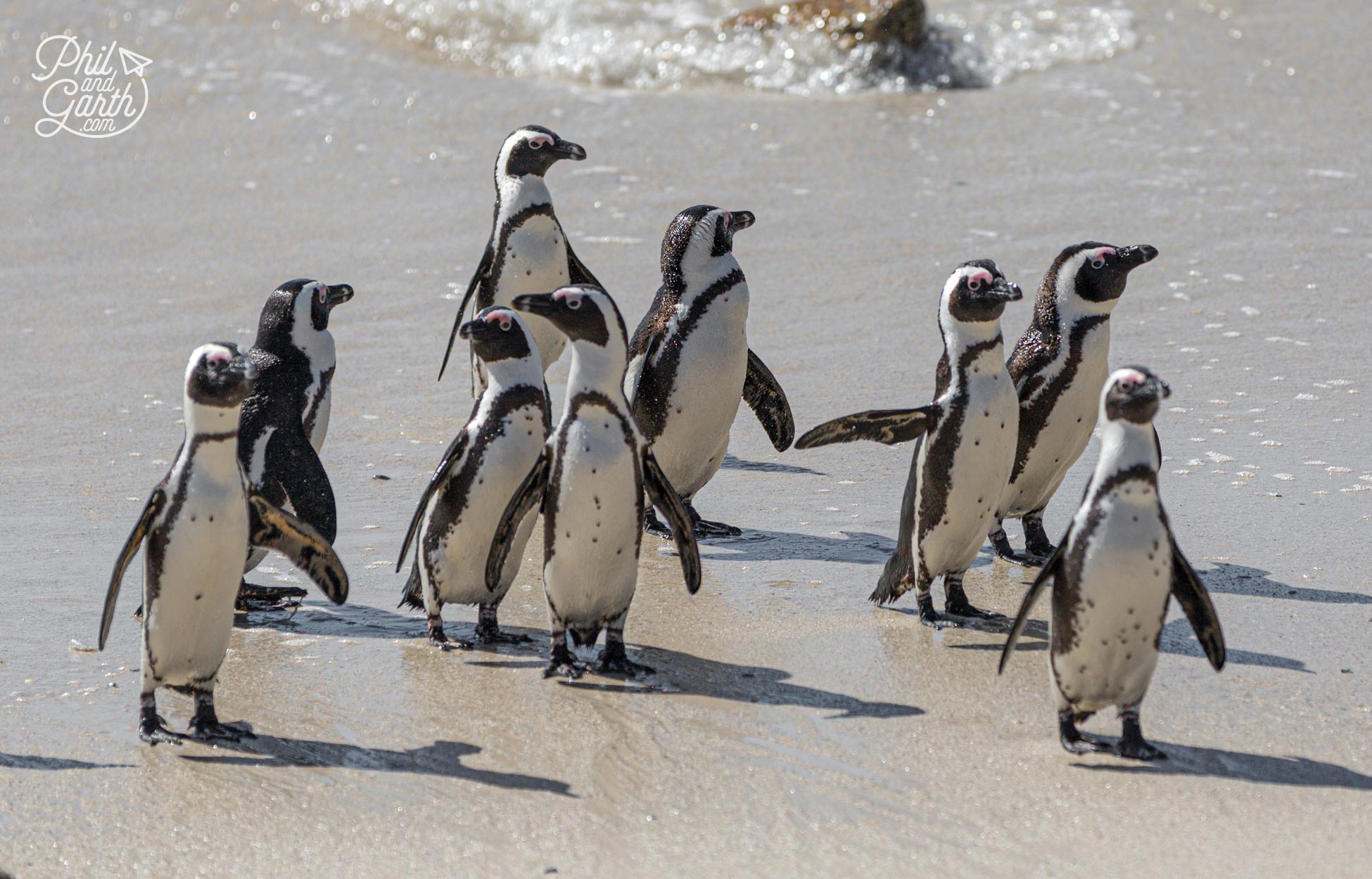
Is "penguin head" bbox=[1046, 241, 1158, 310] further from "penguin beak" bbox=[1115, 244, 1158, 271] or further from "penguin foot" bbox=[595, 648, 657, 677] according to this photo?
"penguin foot" bbox=[595, 648, 657, 677]

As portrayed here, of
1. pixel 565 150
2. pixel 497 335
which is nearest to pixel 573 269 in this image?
pixel 565 150

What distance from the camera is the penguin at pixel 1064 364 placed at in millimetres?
4680

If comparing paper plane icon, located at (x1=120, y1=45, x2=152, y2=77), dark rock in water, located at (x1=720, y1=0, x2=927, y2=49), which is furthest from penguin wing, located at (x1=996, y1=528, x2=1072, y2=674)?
paper plane icon, located at (x1=120, y1=45, x2=152, y2=77)

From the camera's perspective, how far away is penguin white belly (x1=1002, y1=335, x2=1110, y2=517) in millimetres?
4699

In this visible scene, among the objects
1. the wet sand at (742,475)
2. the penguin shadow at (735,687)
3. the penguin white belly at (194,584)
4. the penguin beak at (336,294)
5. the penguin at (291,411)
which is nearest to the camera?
the wet sand at (742,475)

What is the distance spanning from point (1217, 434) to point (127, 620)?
146 inches

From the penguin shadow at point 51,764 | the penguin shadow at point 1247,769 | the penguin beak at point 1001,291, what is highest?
the penguin beak at point 1001,291

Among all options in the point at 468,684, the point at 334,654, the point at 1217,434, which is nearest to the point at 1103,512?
the point at 468,684

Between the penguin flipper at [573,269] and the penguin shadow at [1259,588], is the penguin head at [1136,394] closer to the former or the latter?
the penguin shadow at [1259,588]

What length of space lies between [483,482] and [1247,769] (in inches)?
80.0

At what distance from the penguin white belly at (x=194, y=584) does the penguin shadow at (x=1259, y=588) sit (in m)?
2.67

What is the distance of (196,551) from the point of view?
12.1ft

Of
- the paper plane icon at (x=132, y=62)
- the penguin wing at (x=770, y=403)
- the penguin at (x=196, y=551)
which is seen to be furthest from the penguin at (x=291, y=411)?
the paper plane icon at (x=132, y=62)

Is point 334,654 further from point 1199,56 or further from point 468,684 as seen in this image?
point 1199,56
